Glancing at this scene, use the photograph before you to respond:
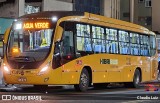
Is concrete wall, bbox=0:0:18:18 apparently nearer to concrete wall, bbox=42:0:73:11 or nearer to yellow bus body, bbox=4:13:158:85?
concrete wall, bbox=42:0:73:11

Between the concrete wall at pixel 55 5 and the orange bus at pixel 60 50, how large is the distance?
1854 cm

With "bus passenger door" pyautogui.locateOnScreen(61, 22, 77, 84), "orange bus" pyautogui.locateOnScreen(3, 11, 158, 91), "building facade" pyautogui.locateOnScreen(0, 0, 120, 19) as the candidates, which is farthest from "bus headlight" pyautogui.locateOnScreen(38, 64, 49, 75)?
"building facade" pyautogui.locateOnScreen(0, 0, 120, 19)

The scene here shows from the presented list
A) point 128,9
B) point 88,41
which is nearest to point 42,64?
point 88,41

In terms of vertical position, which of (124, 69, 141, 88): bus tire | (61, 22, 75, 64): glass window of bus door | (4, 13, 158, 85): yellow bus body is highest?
(61, 22, 75, 64): glass window of bus door

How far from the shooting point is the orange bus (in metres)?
18.9

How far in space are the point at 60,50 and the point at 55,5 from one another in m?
23.7

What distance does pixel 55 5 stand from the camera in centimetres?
4250

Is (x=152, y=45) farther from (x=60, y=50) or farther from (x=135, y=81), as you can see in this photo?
(x=60, y=50)

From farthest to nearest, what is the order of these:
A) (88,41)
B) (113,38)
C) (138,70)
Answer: (138,70) → (113,38) → (88,41)

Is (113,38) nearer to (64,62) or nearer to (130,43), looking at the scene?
(130,43)

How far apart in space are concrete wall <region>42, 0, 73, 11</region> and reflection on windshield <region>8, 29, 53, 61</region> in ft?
70.4

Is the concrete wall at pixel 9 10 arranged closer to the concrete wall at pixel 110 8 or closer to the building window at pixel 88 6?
the building window at pixel 88 6

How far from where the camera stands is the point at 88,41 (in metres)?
20.9

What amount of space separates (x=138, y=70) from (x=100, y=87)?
2.43m
